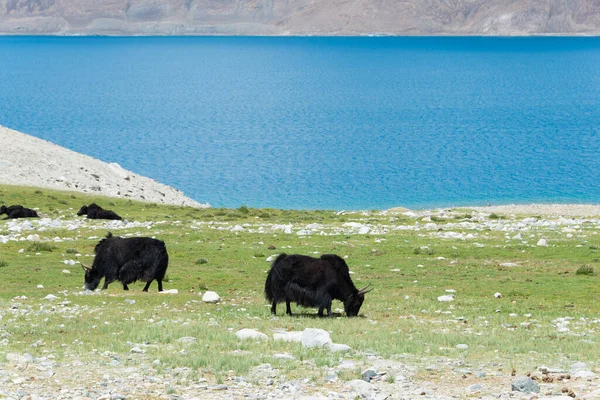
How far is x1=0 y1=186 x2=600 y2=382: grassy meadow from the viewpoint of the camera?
1384 cm

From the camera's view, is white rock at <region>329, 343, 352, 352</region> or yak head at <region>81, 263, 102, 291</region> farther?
yak head at <region>81, 263, 102, 291</region>

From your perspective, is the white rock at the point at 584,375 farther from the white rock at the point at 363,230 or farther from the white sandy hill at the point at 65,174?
the white sandy hill at the point at 65,174

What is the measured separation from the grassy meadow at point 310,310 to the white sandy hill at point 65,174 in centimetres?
717

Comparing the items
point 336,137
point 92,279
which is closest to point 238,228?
point 92,279

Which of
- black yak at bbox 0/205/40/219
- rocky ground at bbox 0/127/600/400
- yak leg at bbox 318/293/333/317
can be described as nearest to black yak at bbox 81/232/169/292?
rocky ground at bbox 0/127/600/400

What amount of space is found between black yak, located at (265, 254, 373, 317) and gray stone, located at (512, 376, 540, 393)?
20.7 feet

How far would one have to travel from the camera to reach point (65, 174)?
5094cm

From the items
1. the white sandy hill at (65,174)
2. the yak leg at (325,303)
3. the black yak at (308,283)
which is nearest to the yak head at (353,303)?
the black yak at (308,283)

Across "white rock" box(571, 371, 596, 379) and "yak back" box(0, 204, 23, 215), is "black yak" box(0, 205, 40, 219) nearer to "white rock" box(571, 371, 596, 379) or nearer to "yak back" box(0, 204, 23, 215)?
"yak back" box(0, 204, 23, 215)

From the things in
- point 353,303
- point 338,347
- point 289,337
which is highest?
point 338,347

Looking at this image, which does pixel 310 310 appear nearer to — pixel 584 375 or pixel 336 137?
pixel 584 375

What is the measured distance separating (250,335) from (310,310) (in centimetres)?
479

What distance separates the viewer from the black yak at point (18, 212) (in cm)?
3650

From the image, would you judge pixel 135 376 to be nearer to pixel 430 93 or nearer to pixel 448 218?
pixel 448 218
